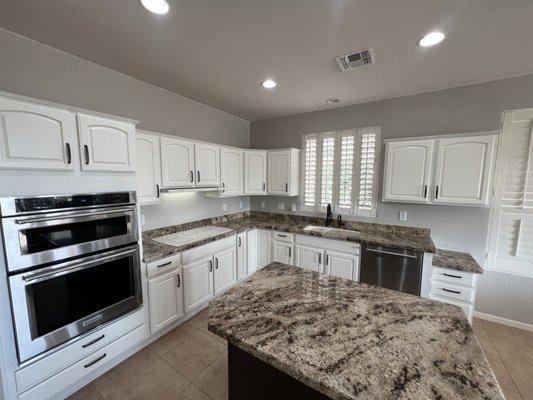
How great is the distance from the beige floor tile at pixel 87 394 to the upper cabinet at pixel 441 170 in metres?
3.37

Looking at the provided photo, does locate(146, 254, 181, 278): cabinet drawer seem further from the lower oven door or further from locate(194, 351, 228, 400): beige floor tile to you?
locate(194, 351, 228, 400): beige floor tile

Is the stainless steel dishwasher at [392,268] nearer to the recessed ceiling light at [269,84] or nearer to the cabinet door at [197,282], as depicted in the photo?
the cabinet door at [197,282]

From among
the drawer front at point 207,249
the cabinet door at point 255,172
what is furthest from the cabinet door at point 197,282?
the cabinet door at point 255,172

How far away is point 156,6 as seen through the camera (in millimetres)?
1370

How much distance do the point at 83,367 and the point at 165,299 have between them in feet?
2.38

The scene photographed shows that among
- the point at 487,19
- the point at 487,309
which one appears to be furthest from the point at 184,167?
the point at 487,309

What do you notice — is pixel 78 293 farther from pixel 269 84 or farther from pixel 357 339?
pixel 269 84

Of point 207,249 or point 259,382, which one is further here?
point 207,249

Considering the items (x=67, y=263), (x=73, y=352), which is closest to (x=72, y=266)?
(x=67, y=263)

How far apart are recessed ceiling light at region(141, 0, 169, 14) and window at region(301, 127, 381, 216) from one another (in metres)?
2.60

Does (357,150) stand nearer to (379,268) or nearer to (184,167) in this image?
(379,268)

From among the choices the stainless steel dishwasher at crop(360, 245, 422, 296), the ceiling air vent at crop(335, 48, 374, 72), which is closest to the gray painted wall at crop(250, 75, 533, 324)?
the stainless steel dishwasher at crop(360, 245, 422, 296)

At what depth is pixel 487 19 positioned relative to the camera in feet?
4.79

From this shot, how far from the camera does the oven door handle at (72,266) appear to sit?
55.7 inches
